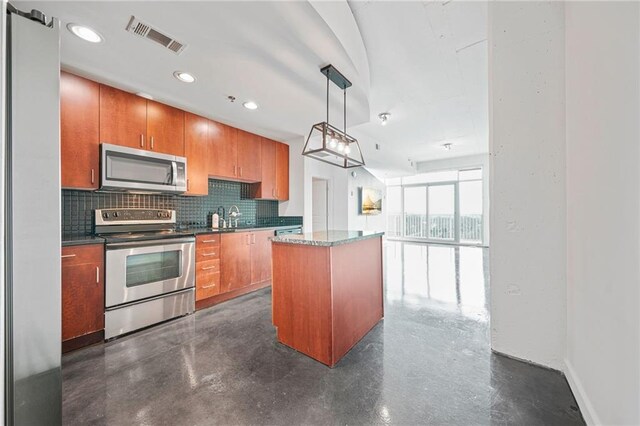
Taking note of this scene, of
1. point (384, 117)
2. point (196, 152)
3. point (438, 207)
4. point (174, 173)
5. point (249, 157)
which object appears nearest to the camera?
point (174, 173)

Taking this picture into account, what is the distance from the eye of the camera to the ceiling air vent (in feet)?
5.62

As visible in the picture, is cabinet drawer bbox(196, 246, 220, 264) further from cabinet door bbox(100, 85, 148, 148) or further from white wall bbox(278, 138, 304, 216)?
white wall bbox(278, 138, 304, 216)

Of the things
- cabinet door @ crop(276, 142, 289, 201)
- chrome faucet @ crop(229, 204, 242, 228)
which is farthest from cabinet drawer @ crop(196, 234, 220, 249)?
cabinet door @ crop(276, 142, 289, 201)

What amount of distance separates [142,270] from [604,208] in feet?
11.0

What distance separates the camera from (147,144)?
2.77 m

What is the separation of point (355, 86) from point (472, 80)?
5.08ft

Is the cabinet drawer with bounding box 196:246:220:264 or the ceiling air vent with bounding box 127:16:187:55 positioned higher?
the ceiling air vent with bounding box 127:16:187:55

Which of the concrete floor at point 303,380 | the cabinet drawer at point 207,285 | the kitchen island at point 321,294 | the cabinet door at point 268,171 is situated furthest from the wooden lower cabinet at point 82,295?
the cabinet door at point 268,171

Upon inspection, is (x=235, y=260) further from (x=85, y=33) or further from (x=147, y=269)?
(x=85, y=33)

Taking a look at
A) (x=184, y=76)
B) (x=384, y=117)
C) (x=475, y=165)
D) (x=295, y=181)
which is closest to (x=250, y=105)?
(x=184, y=76)

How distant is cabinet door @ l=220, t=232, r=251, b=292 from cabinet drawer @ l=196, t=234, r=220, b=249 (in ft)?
0.23

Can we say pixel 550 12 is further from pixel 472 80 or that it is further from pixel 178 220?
pixel 178 220

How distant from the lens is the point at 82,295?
82.3 inches

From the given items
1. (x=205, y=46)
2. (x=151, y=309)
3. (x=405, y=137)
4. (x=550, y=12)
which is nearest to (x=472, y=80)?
(x=550, y=12)
